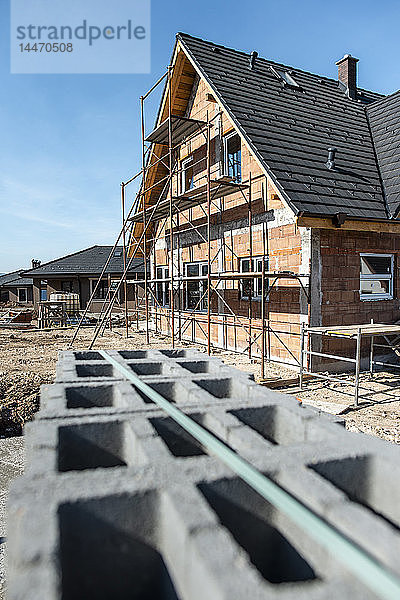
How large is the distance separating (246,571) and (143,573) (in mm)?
647

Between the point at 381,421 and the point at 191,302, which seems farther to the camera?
the point at 191,302

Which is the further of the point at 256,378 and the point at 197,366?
the point at 256,378

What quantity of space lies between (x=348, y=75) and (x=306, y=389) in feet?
42.0

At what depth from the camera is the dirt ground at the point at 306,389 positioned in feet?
20.3

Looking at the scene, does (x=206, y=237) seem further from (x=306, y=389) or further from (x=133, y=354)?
(x=133, y=354)

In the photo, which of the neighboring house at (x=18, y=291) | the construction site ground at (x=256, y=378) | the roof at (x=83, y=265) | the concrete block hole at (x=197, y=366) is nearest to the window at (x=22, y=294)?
the neighboring house at (x=18, y=291)

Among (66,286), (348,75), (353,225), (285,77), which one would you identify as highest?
(348,75)

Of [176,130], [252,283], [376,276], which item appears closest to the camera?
[376,276]

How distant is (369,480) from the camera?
201cm

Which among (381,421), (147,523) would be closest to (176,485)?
(147,523)

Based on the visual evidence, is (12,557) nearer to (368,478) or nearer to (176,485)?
(176,485)

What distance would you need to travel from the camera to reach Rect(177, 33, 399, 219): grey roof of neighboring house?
29.5 feet

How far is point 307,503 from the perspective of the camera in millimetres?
1662

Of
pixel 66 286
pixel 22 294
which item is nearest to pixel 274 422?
pixel 66 286
